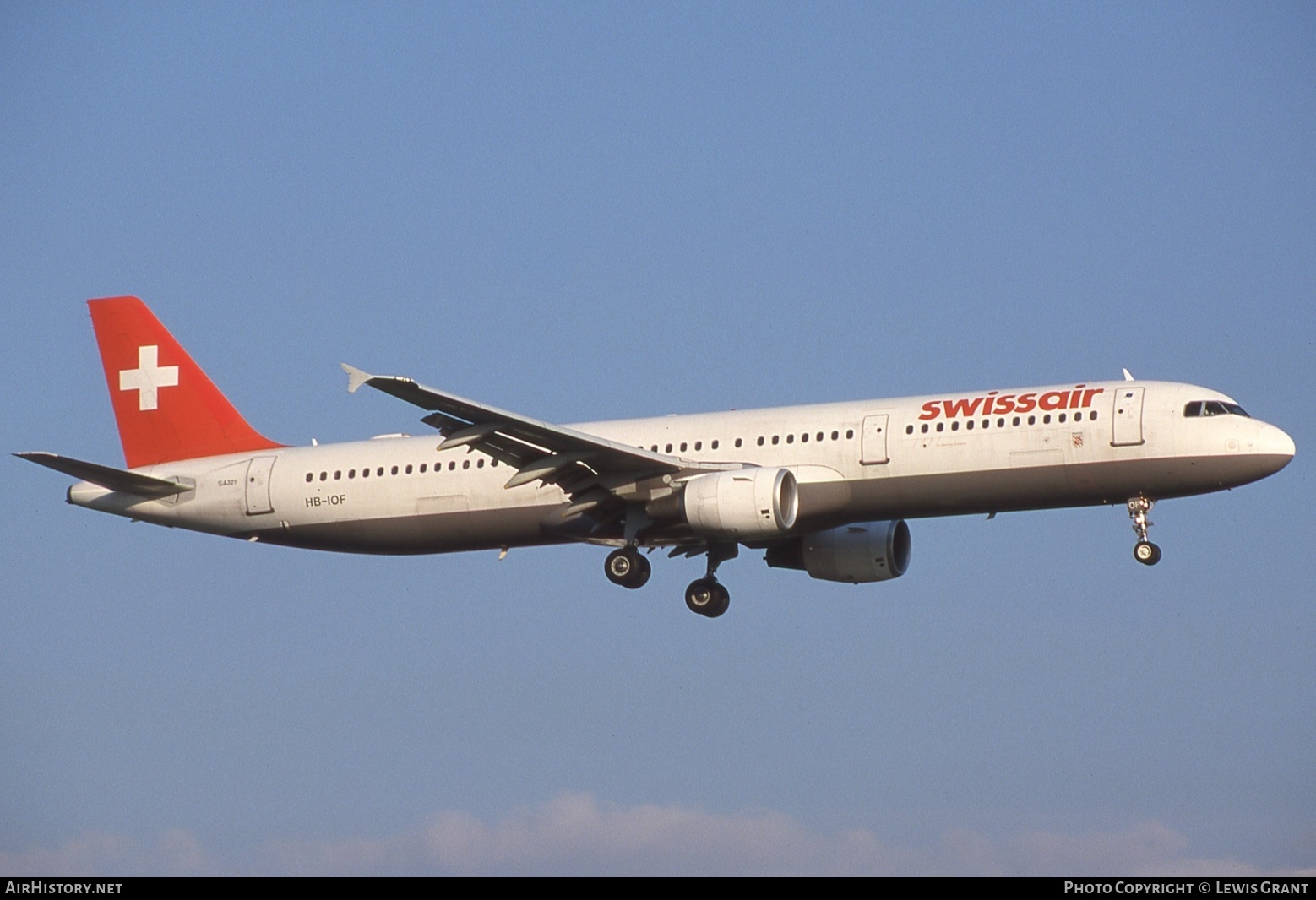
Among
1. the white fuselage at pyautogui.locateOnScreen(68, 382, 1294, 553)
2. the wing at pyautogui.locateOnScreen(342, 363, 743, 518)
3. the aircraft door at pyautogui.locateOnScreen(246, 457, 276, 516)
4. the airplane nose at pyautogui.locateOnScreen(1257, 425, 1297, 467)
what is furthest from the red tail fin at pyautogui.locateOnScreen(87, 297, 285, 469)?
the airplane nose at pyautogui.locateOnScreen(1257, 425, 1297, 467)

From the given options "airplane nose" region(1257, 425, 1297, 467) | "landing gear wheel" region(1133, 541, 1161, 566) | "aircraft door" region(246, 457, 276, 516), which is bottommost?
"landing gear wheel" region(1133, 541, 1161, 566)

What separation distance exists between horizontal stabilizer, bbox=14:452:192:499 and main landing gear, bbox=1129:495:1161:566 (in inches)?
924

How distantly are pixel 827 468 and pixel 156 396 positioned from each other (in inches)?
747

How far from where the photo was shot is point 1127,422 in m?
42.5

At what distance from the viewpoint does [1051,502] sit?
43.2 m

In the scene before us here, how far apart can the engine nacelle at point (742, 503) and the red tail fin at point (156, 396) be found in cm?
1338

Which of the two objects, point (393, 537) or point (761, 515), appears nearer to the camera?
point (761, 515)

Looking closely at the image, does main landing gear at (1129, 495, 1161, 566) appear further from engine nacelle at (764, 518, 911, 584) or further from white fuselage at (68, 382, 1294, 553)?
engine nacelle at (764, 518, 911, 584)

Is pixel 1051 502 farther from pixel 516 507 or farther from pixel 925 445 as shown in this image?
pixel 516 507

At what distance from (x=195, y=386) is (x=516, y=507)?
1072 cm

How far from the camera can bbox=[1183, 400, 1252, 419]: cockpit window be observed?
139 ft
